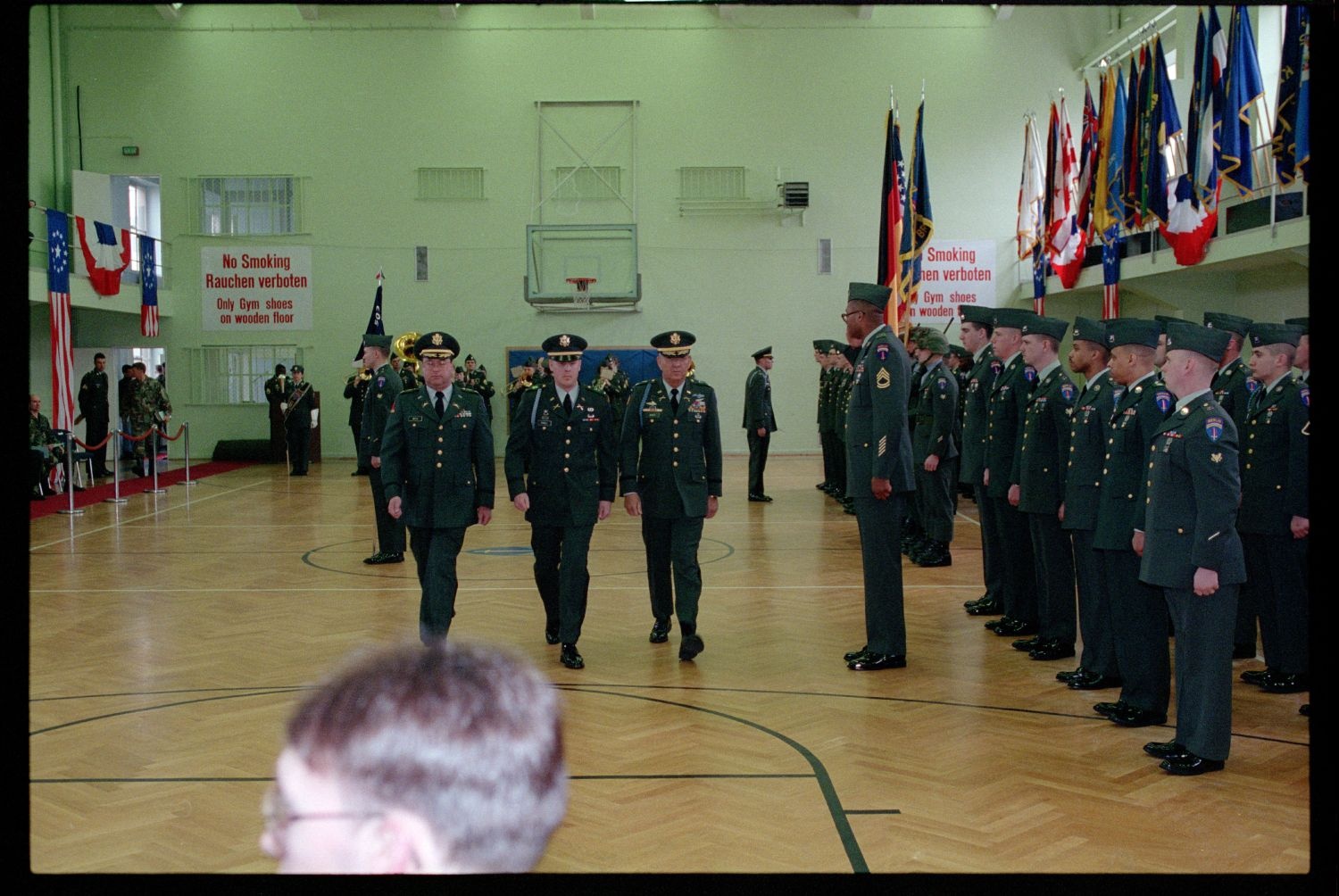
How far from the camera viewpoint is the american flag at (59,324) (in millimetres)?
12609

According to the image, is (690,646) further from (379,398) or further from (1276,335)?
(379,398)

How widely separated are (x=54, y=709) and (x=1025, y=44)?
64.4 feet

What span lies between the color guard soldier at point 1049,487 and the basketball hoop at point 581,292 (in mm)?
14134

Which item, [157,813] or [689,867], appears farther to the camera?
[157,813]

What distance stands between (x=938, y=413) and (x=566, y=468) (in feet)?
13.1

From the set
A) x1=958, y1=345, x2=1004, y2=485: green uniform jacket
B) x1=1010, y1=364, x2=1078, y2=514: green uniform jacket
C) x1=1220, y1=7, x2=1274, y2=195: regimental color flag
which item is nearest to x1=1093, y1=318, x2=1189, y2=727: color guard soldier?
x1=1010, y1=364, x2=1078, y2=514: green uniform jacket

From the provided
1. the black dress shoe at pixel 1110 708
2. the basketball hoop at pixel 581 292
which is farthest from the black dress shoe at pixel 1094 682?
the basketball hoop at pixel 581 292

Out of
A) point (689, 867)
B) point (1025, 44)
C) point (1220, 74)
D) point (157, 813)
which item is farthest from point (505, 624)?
point (1025, 44)

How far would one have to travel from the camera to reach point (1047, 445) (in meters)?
6.25

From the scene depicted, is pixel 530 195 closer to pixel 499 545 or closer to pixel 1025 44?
pixel 1025 44

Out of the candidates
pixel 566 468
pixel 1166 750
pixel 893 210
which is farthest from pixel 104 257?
pixel 1166 750

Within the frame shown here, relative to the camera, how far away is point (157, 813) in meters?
3.89

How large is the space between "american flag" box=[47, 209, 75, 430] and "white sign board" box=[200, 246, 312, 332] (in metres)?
7.19

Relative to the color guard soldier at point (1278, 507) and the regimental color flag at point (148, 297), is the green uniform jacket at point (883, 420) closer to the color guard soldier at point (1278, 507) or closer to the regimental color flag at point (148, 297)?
the color guard soldier at point (1278, 507)
